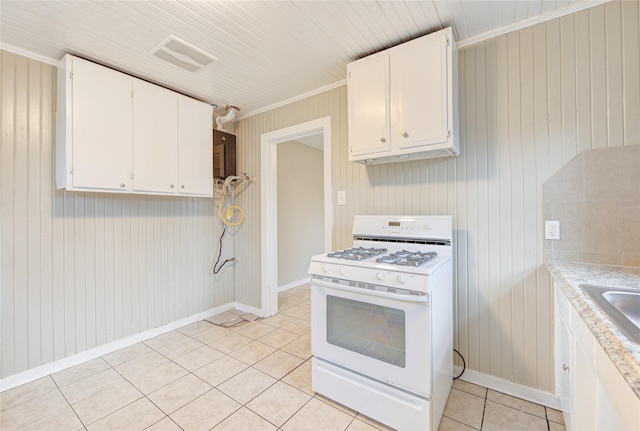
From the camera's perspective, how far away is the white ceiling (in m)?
1.60

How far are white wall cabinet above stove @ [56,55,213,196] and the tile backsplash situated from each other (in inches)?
113

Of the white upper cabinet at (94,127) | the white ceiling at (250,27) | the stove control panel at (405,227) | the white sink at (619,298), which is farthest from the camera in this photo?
the white upper cabinet at (94,127)

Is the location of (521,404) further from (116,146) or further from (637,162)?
(116,146)

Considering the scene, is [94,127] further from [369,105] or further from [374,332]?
[374,332]

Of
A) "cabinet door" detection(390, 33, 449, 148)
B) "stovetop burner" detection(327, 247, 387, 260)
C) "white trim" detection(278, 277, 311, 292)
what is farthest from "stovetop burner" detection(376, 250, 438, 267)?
"white trim" detection(278, 277, 311, 292)

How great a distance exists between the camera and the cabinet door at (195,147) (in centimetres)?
265

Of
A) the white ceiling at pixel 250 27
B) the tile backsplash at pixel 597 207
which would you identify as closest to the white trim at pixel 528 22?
the white ceiling at pixel 250 27

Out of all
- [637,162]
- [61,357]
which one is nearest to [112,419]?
[61,357]

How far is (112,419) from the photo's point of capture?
1.61 meters

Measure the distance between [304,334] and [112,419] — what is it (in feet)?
5.01

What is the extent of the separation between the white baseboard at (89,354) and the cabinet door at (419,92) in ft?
9.01

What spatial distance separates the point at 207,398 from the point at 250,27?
2.41 m

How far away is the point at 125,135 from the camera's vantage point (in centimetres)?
225

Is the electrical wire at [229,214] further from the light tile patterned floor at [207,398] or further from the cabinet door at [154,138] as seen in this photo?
the light tile patterned floor at [207,398]
